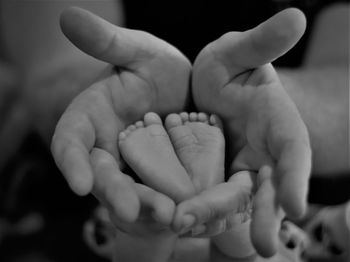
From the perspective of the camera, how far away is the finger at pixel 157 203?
25cm

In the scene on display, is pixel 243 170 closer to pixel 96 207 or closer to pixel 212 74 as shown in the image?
pixel 212 74

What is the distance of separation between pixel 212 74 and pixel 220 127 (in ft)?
0.14

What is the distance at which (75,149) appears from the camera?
267 mm

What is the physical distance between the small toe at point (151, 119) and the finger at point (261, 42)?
66mm

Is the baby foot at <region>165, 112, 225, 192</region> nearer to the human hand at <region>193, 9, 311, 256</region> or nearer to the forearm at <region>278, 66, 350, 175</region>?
the human hand at <region>193, 9, 311, 256</region>

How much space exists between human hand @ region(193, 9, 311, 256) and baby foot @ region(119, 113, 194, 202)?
0.15ft

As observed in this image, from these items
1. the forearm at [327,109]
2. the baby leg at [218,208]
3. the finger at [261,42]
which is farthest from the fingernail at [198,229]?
the forearm at [327,109]

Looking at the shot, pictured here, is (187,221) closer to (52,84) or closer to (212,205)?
(212,205)

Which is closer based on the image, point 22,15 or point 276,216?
point 276,216

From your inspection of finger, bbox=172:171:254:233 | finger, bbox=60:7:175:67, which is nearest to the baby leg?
finger, bbox=172:171:254:233

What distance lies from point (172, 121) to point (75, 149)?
0.30 ft

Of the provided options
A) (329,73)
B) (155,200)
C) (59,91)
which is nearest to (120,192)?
(155,200)

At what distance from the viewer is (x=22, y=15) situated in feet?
1.78

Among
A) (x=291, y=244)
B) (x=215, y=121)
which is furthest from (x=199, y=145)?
(x=291, y=244)
